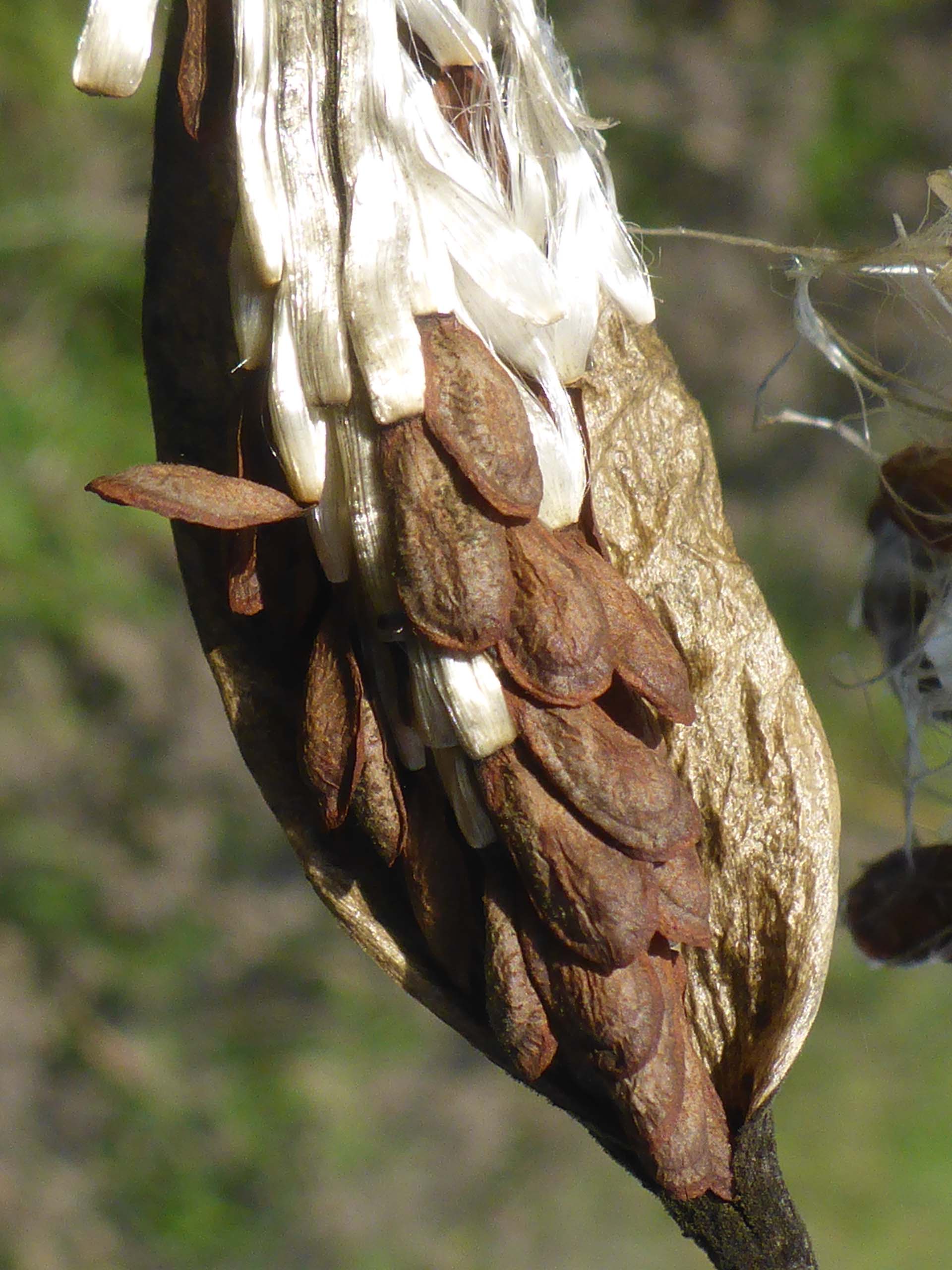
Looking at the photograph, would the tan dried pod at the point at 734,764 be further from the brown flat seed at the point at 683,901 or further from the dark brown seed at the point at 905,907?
the dark brown seed at the point at 905,907

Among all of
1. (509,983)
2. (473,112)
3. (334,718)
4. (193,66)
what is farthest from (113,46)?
(509,983)

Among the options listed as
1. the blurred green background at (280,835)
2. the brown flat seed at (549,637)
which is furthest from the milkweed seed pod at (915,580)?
the blurred green background at (280,835)

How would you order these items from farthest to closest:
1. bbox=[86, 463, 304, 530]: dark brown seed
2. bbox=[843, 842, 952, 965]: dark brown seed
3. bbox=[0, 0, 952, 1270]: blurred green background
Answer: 1. bbox=[0, 0, 952, 1270]: blurred green background
2. bbox=[843, 842, 952, 965]: dark brown seed
3. bbox=[86, 463, 304, 530]: dark brown seed

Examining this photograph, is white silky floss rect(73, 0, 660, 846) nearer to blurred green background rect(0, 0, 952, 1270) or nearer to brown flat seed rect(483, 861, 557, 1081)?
brown flat seed rect(483, 861, 557, 1081)

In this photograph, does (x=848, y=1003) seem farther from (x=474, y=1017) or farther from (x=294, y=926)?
(x=474, y=1017)

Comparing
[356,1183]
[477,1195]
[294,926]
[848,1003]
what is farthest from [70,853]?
[848,1003]

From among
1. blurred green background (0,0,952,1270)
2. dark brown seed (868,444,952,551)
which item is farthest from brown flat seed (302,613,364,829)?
blurred green background (0,0,952,1270)
